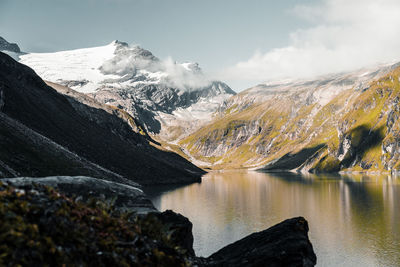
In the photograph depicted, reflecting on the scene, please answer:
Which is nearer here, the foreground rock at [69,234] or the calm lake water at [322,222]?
the foreground rock at [69,234]

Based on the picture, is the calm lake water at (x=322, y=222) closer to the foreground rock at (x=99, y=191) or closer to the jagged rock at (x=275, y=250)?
the jagged rock at (x=275, y=250)

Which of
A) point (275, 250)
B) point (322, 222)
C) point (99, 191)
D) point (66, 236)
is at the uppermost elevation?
point (99, 191)

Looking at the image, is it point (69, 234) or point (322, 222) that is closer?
point (69, 234)

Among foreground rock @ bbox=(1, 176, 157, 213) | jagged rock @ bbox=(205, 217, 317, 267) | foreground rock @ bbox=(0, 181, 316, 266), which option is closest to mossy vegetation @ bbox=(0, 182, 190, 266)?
foreground rock @ bbox=(0, 181, 316, 266)

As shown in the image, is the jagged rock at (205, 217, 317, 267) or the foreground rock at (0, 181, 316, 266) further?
the jagged rock at (205, 217, 317, 267)

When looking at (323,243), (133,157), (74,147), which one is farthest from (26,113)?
(323,243)

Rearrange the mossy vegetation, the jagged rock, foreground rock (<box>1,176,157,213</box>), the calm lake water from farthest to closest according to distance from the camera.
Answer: the calm lake water → the jagged rock → foreground rock (<box>1,176,157,213</box>) → the mossy vegetation

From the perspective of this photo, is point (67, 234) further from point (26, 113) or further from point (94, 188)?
point (26, 113)

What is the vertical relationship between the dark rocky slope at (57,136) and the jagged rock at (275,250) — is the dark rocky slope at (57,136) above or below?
above

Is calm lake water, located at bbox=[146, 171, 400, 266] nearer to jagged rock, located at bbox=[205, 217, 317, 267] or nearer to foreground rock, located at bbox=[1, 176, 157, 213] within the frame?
jagged rock, located at bbox=[205, 217, 317, 267]

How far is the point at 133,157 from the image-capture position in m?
176

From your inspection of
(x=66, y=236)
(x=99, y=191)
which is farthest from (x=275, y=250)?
(x=66, y=236)

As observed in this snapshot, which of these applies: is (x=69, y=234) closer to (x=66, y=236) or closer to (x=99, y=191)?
(x=66, y=236)

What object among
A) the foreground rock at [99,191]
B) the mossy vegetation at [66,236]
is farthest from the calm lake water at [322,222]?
the mossy vegetation at [66,236]
